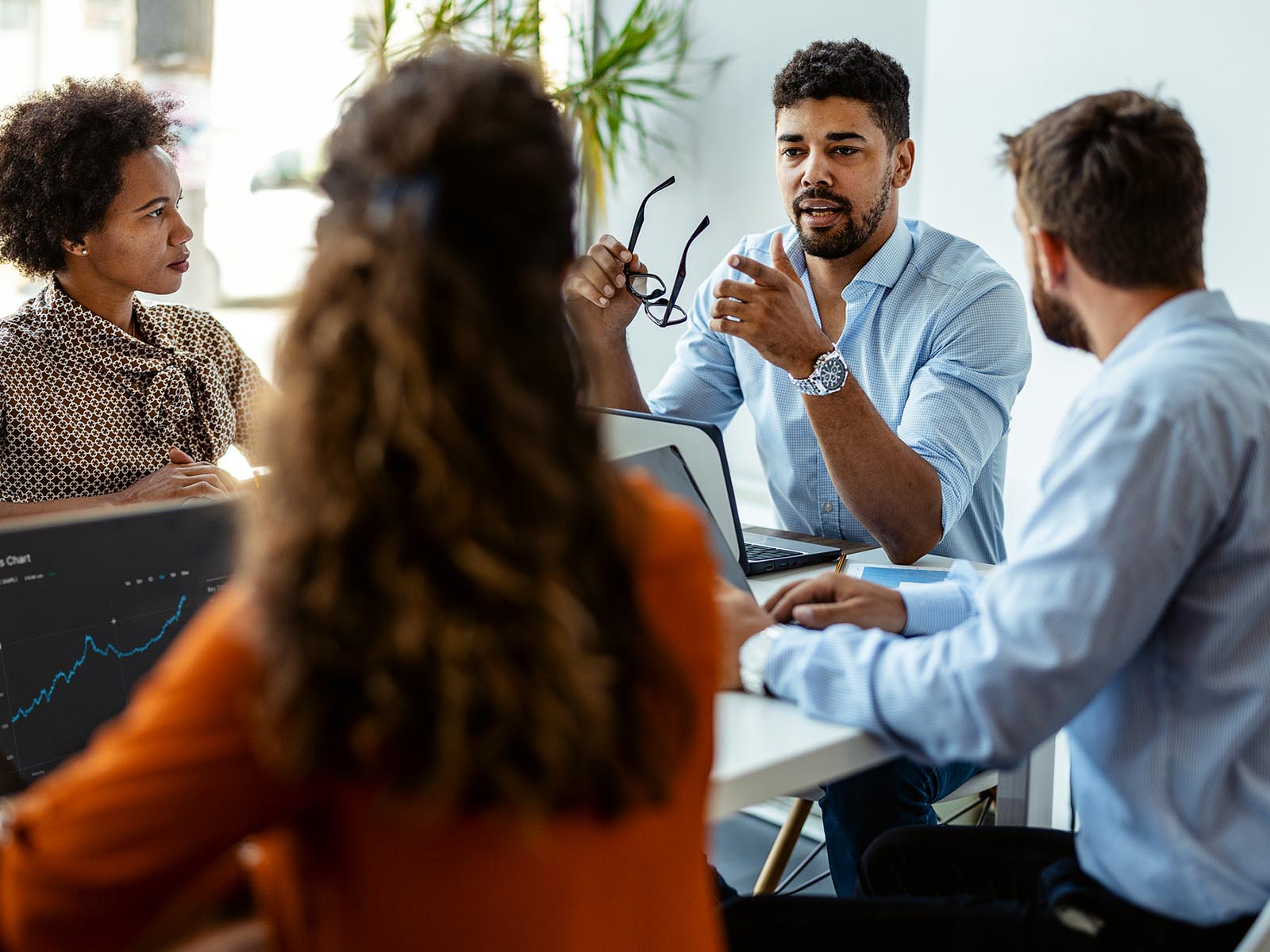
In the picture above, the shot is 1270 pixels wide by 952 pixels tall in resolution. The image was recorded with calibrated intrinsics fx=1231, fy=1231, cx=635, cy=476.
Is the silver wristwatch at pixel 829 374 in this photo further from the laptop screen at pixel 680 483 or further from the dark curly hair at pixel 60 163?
the dark curly hair at pixel 60 163

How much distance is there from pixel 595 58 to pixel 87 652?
11.3 ft

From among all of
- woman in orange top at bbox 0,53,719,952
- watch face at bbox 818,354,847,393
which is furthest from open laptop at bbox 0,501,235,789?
watch face at bbox 818,354,847,393

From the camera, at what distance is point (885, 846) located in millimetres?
1396

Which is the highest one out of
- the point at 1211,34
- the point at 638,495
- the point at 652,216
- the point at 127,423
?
the point at 1211,34

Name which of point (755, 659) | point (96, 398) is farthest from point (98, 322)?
point (755, 659)

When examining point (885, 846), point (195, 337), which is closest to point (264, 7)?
point (195, 337)

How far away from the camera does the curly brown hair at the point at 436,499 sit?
62 centimetres

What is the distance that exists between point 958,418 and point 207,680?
1.57 meters

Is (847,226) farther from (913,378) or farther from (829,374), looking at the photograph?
(829,374)

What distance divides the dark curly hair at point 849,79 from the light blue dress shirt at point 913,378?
23 cm

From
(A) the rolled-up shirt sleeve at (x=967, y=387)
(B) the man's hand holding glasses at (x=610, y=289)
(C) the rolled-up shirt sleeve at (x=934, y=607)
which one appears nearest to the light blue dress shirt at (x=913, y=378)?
(A) the rolled-up shirt sleeve at (x=967, y=387)

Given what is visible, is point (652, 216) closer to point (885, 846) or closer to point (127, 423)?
point (127, 423)

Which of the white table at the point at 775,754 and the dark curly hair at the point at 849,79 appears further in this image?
the dark curly hair at the point at 849,79

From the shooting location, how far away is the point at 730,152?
3.82 metres
